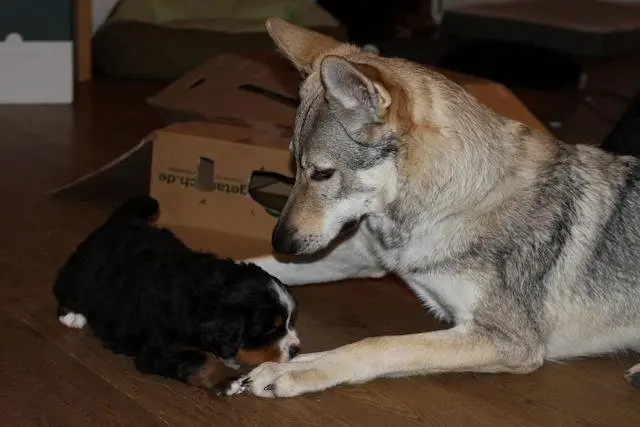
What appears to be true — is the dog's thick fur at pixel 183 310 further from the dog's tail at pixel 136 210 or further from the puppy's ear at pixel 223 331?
the dog's tail at pixel 136 210

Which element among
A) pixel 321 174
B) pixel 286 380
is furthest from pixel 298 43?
pixel 286 380

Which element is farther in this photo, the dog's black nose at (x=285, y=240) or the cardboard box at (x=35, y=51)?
the cardboard box at (x=35, y=51)

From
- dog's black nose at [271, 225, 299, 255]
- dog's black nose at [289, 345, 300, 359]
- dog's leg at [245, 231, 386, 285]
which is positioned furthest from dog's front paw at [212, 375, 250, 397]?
dog's leg at [245, 231, 386, 285]

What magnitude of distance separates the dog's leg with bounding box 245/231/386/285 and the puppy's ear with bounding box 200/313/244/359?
0.64 meters

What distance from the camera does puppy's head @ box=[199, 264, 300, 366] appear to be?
7.75ft

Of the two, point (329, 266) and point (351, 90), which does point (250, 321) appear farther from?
point (329, 266)

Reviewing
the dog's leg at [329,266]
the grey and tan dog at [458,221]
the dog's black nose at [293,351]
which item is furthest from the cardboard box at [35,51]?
the dog's black nose at [293,351]

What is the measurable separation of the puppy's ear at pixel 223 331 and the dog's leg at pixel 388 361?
10 cm

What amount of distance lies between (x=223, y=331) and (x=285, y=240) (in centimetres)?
29

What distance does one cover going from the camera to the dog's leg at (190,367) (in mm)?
2402

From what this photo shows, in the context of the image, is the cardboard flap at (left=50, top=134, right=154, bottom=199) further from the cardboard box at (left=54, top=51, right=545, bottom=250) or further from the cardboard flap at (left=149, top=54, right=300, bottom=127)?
the cardboard flap at (left=149, top=54, right=300, bottom=127)

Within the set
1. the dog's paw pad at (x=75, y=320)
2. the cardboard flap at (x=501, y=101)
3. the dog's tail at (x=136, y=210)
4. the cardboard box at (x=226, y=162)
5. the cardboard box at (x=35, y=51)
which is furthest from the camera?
the cardboard box at (x=35, y=51)

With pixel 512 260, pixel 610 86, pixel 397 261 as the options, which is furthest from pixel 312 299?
pixel 610 86

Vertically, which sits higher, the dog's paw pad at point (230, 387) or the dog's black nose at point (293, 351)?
the dog's black nose at point (293, 351)
